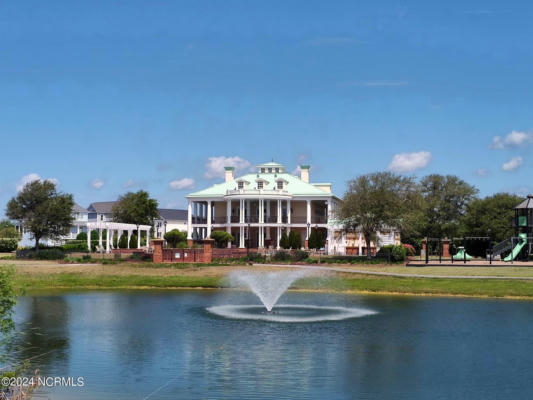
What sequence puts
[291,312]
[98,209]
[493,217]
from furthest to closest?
[98,209] → [493,217] → [291,312]

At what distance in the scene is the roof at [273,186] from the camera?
85.9 metres

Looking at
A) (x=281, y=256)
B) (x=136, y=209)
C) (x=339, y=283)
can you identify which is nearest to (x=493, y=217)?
(x=281, y=256)

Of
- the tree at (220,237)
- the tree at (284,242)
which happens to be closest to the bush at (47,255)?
the tree at (220,237)

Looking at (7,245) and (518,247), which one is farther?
(7,245)

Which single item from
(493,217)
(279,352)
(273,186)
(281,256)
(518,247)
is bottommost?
(279,352)

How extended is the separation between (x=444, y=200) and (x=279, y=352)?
75.5 meters

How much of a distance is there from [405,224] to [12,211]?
1613 inches

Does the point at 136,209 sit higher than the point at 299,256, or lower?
higher

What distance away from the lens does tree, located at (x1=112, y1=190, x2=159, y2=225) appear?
99438mm

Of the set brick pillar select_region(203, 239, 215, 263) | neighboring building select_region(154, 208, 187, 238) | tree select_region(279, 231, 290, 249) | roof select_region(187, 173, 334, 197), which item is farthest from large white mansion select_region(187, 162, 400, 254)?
neighboring building select_region(154, 208, 187, 238)

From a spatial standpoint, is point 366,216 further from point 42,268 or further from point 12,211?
point 12,211

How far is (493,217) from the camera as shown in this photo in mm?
79625

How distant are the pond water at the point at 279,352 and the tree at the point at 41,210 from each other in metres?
39.7

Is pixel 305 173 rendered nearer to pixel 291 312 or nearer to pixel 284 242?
pixel 284 242
